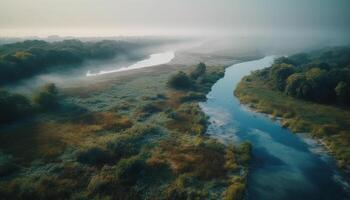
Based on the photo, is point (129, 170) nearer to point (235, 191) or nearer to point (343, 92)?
point (235, 191)

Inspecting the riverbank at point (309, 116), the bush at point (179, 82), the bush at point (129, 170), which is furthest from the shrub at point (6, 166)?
the bush at point (179, 82)

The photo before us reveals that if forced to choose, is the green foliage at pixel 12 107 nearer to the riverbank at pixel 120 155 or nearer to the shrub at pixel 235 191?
the riverbank at pixel 120 155

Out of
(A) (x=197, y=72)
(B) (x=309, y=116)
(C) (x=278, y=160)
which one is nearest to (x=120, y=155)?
(C) (x=278, y=160)

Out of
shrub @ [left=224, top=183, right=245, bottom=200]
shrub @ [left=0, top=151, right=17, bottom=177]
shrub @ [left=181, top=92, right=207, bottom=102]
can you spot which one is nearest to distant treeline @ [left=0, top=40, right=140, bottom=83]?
shrub @ [left=181, top=92, right=207, bottom=102]

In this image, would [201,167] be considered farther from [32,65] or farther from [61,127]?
[32,65]

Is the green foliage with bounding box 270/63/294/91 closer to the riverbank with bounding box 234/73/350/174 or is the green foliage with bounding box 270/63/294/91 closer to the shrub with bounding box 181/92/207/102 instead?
the riverbank with bounding box 234/73/350/174

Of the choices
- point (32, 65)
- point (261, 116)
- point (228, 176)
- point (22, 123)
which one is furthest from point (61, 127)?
point (32, 65)

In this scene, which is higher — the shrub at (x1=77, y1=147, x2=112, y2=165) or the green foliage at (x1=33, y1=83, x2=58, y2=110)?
the green foliage at (x1=33, y1=83, x2=58, y2=110)
